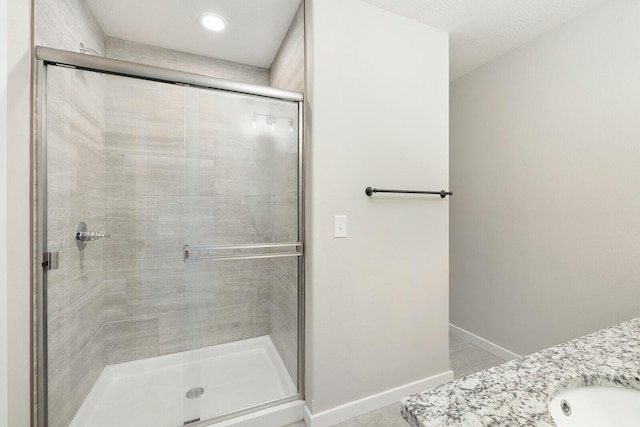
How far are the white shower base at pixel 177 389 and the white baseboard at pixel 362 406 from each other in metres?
0.20

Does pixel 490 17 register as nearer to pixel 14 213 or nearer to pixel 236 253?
pixel 236 253

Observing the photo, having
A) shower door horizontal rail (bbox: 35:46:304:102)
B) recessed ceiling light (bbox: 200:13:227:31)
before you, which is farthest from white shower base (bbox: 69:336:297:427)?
recessed ceiling light (bbox: 200:13:227:31)

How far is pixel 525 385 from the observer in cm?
62

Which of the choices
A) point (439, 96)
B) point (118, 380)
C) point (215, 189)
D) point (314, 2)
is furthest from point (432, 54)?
point (118, 380)

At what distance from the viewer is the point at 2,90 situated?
0.94 metres

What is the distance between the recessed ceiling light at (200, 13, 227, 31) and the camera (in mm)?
1749

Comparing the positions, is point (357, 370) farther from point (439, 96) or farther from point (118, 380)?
point (439, 96)

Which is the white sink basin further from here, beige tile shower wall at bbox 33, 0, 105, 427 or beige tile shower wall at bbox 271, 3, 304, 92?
beige tile shower wall at bbox 33, 0, 105, 427

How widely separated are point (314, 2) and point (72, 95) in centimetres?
128

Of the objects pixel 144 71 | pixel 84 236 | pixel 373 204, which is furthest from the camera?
pixel 373 204

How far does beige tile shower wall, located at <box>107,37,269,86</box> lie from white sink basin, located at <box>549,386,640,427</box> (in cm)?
261

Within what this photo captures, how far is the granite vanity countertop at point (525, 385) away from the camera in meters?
0.53

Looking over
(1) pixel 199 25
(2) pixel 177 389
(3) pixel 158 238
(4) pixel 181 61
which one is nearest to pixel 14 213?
(3) pixel 158 238

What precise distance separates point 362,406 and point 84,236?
1.79 m
